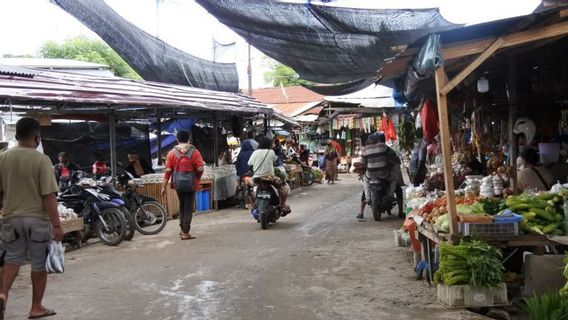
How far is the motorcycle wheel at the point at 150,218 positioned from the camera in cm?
1060

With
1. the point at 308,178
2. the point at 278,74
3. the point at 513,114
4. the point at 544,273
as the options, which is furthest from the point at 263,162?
the point at 278,74

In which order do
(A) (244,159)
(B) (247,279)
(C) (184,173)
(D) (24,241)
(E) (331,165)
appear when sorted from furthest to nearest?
(E) (331,165)
(A) (244,159)
(C) (184,173)
(B) (247,279)
(D) (24,241)

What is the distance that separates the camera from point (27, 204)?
5.14 metres

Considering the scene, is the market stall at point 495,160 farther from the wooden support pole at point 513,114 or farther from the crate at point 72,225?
the crate at point 72,225

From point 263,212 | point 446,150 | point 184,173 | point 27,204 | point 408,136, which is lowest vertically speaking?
point 263,212

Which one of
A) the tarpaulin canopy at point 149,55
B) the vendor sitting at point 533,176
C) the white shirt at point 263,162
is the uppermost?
the tarpaulin canopy at point 149,55

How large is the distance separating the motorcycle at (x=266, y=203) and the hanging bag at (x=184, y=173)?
5.23ft

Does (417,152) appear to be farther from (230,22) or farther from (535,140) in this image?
(230,22)

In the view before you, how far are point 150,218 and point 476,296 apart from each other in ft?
23.6

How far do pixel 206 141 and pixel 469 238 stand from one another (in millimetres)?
14240

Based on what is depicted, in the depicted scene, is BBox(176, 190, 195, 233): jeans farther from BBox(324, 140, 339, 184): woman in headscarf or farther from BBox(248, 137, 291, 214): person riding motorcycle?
BBox(324, 140, 339, 184): woman in headscarf

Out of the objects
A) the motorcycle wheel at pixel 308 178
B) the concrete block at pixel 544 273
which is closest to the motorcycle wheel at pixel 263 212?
the concrete block at pixel 544 273

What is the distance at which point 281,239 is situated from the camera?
9562 millimetres

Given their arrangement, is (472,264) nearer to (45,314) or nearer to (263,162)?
(45,314)
